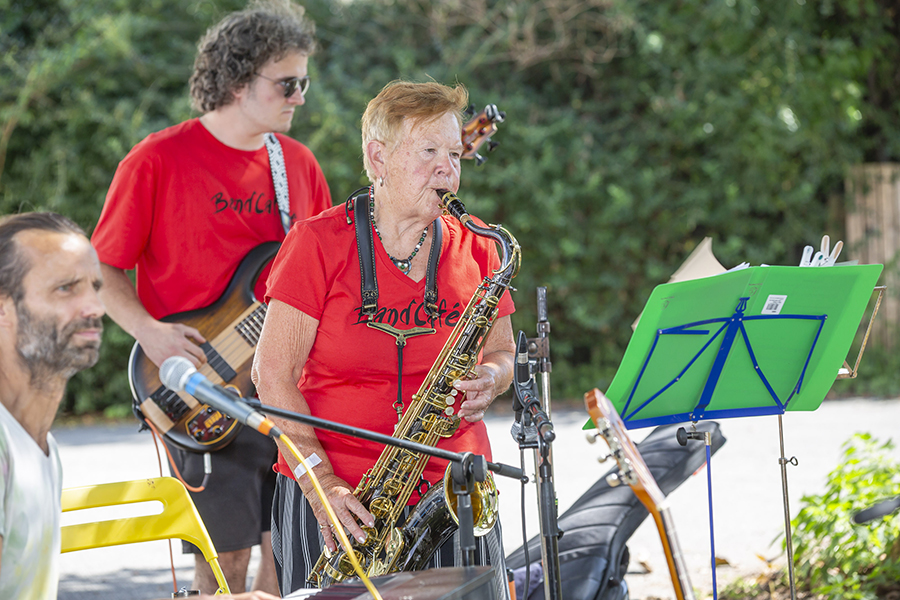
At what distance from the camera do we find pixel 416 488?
237 cm

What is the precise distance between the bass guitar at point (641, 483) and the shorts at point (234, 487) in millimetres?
1800

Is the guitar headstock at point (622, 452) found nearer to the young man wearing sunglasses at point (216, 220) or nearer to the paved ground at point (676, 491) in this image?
the young man wearing sunglasses at point (216, 220)

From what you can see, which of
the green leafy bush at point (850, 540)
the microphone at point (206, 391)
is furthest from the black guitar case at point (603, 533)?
the microphone at point (206, 391)

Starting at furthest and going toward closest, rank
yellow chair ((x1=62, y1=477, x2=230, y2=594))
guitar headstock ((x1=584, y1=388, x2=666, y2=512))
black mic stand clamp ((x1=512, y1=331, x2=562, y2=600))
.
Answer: yellow chair ((x1=62, y1=477, x2=230, y2=594)) < black mic stand clamp ((x1=512, y1=331, x2=562, y2=600)) < guitar headstock ((x1=584, y1=388, x2=666, y2=512))

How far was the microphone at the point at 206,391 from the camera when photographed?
1.49m

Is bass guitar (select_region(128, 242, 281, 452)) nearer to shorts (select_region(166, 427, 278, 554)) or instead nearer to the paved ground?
shorts (select_region(166, 427, 278, 554))

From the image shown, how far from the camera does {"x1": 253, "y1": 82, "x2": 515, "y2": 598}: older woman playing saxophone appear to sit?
2297 mm

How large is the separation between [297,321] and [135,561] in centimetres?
294

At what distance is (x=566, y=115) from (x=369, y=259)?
6.47 metres

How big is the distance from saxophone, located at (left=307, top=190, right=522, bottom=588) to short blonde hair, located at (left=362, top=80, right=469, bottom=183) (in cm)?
21

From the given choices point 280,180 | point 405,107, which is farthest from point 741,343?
point 280,180

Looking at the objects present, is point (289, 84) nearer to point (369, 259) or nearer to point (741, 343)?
point (369, 259)

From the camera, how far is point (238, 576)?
3.16 metres

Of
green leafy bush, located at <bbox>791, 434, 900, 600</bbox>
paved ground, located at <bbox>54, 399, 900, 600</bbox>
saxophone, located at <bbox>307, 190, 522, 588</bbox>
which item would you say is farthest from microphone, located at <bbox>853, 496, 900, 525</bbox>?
paved ground, located at <bbox>54, 399, 900, 600</bbox>
